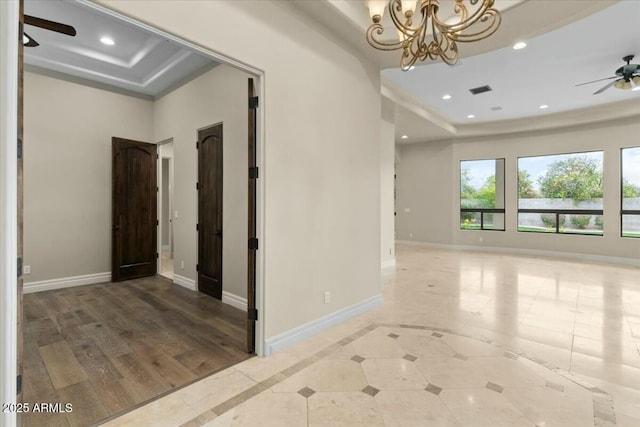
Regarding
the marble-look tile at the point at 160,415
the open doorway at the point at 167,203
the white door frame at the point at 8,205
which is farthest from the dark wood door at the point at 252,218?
the open doorway at the point at 167,203

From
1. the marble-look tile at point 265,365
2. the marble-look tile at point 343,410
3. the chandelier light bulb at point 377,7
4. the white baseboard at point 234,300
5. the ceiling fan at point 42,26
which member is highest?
the ceiling fan at point 42,26

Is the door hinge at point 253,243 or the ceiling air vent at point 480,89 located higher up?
the ceiling air vent at point 480,89

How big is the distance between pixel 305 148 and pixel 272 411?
2.24 m

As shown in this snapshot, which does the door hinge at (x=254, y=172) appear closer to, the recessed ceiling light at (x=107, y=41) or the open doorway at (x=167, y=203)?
the recessed ceiling light at (x=107, y=41)

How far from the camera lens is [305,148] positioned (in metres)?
3.08

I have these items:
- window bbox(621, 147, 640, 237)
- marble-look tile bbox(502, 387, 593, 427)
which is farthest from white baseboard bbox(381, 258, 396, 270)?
window bbox(621, 147, 640, 237)

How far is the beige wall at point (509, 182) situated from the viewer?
23.4ft

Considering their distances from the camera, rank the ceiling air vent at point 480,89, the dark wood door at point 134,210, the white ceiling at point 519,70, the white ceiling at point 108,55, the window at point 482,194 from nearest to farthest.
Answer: the white ceiling at point 519,70, the white ceiling at point 108,55, the dark wood door at point 134,210, the ceiling air vent at point 480,89, the window at point 482,194

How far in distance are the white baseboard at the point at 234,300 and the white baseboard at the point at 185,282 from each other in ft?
Answer: 2.77

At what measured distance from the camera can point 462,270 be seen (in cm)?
634

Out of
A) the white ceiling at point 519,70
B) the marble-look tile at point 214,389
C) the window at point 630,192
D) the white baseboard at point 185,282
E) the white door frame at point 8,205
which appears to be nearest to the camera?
the white door frame at point 8,205

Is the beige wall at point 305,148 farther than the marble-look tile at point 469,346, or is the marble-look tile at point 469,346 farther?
the marble-look tile at point 469,346

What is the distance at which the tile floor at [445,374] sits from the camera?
1.96 meters

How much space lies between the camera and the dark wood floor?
216 centimetres
